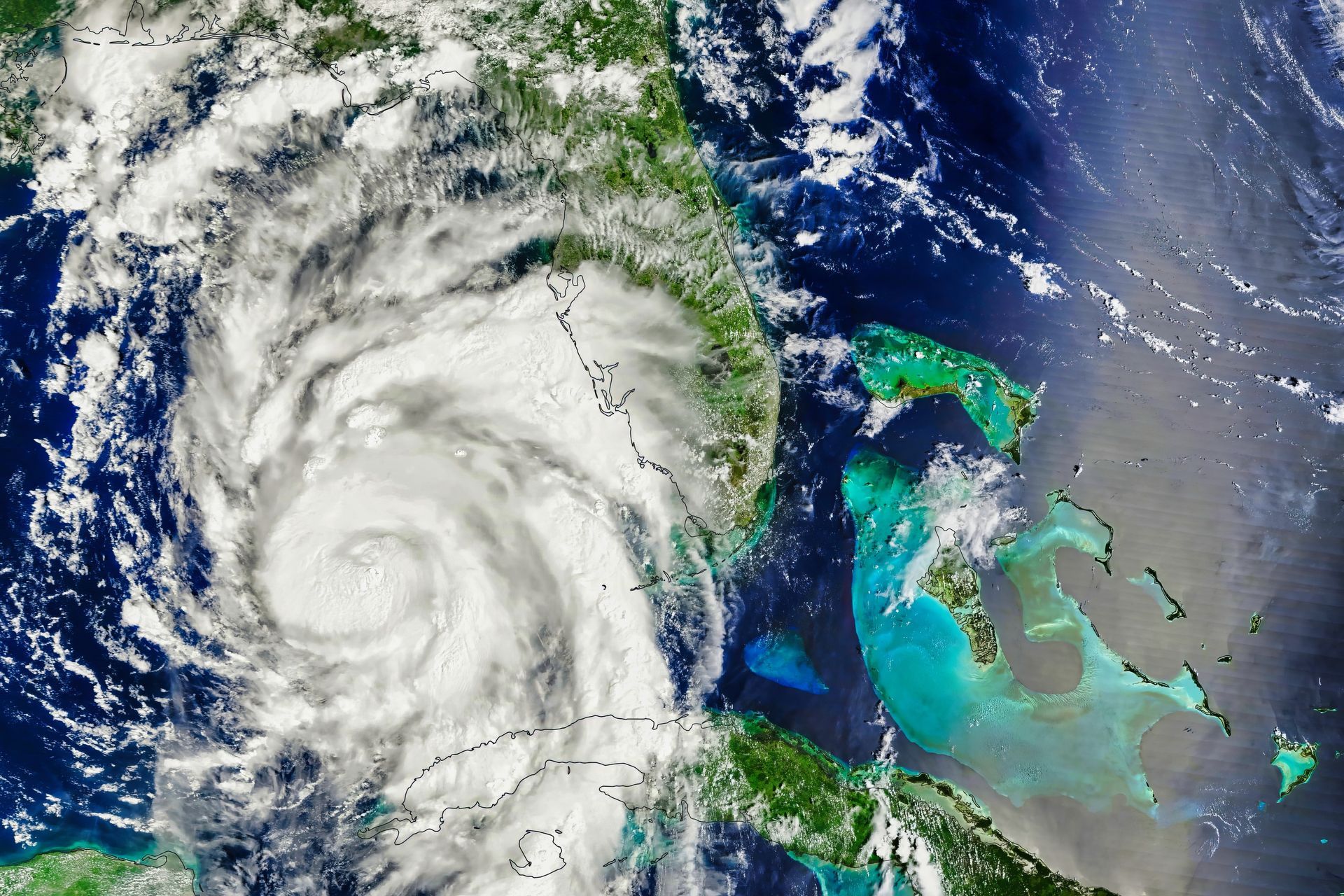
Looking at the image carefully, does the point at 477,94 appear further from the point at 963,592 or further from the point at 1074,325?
the point at 963,592

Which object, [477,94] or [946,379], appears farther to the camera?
[946,379]

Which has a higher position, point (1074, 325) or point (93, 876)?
point (1074, 325)

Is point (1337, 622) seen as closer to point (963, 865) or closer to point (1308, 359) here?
point (1308, 359)

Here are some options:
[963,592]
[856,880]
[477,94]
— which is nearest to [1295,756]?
[963,592]

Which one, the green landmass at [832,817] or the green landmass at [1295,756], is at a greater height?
the green landmass at [1295,756]

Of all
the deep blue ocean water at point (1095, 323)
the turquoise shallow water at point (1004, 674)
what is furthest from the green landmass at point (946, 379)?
the turquoise shallow water at point (1004, 674)

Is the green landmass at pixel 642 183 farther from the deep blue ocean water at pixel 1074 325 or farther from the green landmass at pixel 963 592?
the green landmass at pixel 963 592

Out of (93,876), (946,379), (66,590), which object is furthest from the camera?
(946,379)
